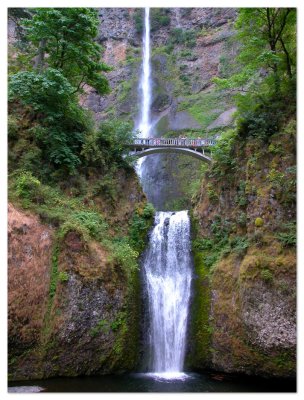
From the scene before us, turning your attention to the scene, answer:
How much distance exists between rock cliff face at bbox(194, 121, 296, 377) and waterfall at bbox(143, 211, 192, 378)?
0.81 meters

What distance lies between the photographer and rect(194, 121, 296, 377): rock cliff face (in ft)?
38.2

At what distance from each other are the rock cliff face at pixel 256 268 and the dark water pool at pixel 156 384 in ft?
1.37

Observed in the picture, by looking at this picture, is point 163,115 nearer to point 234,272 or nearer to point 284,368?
point 234,272

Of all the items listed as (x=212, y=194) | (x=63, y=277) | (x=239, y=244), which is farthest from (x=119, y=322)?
(x=212, y=194)

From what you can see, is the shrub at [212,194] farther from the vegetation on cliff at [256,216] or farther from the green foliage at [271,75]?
the green foliage at [271,75]

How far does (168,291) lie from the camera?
15609 mm

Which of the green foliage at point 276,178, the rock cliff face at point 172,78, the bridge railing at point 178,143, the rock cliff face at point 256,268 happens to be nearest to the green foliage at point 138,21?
the rock cliff face at point 172,78

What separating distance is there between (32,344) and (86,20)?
1424 centimetres

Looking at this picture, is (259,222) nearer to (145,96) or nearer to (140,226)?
(140,226)

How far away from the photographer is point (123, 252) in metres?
14.5

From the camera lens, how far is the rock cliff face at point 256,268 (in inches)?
458

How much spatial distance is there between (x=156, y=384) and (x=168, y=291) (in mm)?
4428

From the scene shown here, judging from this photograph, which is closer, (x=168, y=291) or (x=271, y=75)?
(x=168, y=291)

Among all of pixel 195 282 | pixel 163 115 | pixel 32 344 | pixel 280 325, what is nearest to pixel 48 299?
pixel 32 344
